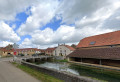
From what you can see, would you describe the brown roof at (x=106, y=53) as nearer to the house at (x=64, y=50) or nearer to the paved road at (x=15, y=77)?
the paved road at (x=15, y=77)

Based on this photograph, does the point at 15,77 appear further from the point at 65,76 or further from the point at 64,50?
the point at 64,50

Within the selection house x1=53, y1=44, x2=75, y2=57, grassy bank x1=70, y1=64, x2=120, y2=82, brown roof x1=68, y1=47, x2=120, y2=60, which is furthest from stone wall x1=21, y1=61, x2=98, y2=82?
house x1=53, y1=44, x2=75, y2=57

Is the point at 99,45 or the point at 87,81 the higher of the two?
the point at 99,45

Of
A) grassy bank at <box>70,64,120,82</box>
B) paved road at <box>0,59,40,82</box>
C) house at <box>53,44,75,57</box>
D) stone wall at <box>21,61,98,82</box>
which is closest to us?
stone wall at <box>21,61,98,82</box>

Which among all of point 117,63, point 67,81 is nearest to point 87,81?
point 67,81

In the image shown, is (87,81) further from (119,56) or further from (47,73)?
(119,56)

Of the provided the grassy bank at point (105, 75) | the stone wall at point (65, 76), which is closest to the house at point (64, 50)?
the grassy bank at point (105, 75)

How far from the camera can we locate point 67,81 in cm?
662

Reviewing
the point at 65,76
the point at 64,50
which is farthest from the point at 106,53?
the point at 64,50

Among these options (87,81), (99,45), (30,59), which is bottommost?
(30,59)

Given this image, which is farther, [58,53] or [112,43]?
[58,53]

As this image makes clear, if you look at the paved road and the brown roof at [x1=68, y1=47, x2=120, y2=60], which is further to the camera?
the brown roof at [x1=68, y1=47, x2=120, y2=60]

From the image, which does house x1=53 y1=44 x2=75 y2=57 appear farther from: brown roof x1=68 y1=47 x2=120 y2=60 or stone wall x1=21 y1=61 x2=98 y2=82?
stone wall x1=21 y1=61 x2=98 y2=82

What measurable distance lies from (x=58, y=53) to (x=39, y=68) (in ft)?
107
